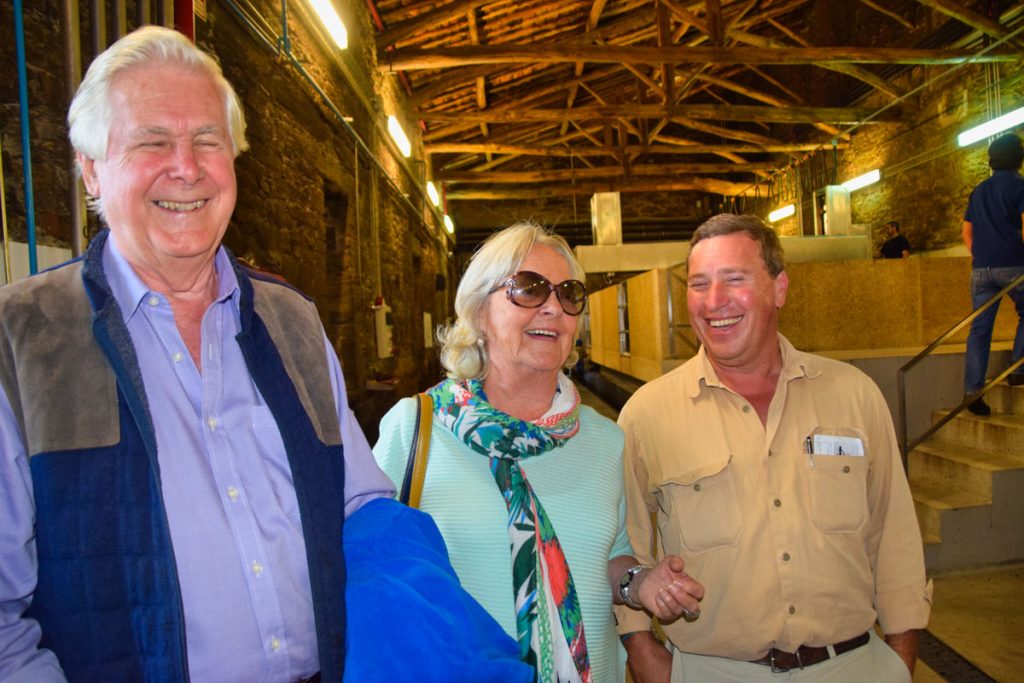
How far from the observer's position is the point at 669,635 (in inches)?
68.5

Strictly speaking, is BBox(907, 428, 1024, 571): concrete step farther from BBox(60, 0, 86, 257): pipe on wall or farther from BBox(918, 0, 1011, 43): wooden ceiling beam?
BBox(918, 0, 1011, 43): wooden ceiling beam

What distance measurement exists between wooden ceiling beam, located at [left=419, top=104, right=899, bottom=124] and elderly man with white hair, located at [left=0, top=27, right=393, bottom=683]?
33.5 ft

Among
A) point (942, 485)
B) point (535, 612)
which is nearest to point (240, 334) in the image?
point (535, 612)

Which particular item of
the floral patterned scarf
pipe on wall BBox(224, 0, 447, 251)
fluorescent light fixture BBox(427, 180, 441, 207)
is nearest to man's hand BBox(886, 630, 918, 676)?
the floral patterned scarf

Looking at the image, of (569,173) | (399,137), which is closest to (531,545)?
(399,137)

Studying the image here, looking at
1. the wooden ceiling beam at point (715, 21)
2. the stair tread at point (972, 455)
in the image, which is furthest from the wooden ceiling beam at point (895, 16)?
the stair tread at point (972, 455)

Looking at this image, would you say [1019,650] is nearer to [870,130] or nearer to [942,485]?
[942,485]

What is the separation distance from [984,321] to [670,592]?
171 inches

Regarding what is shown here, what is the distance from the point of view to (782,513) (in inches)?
66.1

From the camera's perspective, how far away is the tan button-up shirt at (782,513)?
5.33 ft

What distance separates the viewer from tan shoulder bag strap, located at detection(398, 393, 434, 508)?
1419mm

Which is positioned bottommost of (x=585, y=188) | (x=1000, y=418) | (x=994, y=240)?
(x=1000, y=418)

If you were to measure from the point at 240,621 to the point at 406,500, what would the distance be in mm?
485

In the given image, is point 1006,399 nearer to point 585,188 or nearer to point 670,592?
point 670,592
